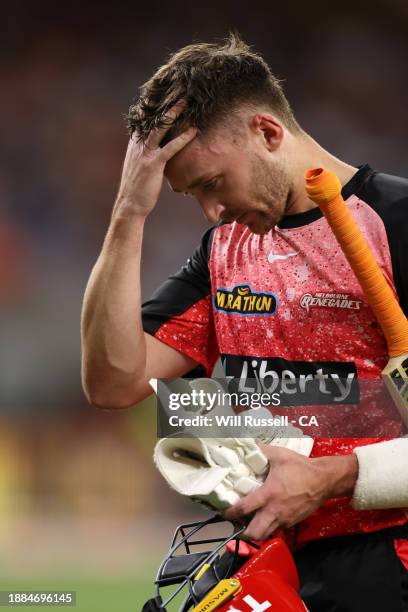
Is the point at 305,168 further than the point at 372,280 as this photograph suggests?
Yes

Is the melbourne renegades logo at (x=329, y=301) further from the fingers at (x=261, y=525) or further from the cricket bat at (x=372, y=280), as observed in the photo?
the fingers at (x=261, y=525)

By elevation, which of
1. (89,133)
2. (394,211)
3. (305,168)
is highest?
(89,133)

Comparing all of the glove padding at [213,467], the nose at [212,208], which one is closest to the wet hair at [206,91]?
the nose at [212,208]

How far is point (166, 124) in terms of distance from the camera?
1.49 m

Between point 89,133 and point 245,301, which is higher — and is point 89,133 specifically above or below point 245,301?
above

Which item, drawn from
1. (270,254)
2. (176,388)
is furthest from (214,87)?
(176,388)

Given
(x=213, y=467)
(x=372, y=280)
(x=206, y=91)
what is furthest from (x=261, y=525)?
(x=206, y=91)

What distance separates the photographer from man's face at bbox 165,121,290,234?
4.90ft

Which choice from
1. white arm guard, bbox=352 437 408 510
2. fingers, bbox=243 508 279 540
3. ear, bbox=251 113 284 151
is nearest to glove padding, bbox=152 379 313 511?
fingers, bbox=243 508 279 540

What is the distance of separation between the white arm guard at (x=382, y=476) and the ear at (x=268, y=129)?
58cm

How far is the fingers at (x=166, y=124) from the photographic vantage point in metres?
1.49

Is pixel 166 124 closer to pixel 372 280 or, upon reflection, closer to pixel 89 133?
pixel 372 280

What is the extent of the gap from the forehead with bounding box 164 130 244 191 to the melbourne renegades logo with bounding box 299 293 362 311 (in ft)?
0.89

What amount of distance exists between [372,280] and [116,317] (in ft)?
1.52
